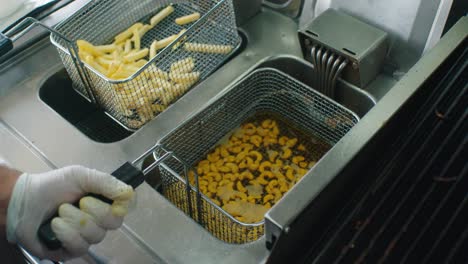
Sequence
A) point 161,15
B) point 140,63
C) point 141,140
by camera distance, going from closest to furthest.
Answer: point 141,140, point 140,63, point 161,15

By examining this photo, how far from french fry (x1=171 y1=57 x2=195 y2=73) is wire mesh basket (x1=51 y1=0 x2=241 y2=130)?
1 cm

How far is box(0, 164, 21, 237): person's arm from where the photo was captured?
82 centimetres

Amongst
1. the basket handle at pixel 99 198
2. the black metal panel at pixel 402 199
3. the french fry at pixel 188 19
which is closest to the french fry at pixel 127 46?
the french fry at pixel 188 19

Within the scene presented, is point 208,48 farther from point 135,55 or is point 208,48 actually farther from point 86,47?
point 86,47

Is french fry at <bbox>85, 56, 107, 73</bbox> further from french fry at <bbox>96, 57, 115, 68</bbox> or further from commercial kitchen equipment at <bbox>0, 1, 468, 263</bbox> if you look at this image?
commercial kitchen equipment at <bbox>0, 1, 468, 263</bbox>

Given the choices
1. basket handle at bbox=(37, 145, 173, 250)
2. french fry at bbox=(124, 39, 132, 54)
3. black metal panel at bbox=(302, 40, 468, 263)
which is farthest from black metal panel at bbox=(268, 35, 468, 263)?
french fry at bbox=(124, 39, 132, 54)

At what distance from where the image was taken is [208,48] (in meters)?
1.19

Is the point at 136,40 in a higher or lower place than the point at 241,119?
higher

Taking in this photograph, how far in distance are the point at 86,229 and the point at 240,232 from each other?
302mm

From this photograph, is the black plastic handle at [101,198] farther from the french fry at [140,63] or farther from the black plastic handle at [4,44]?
the black plastic handle at [4,44]

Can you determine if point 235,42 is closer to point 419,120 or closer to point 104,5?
point 104,5

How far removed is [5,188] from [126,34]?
0.58 metres

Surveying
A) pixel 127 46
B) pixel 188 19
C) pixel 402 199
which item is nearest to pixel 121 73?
pixel 127 46

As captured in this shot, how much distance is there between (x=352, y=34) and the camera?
3.59 ft
